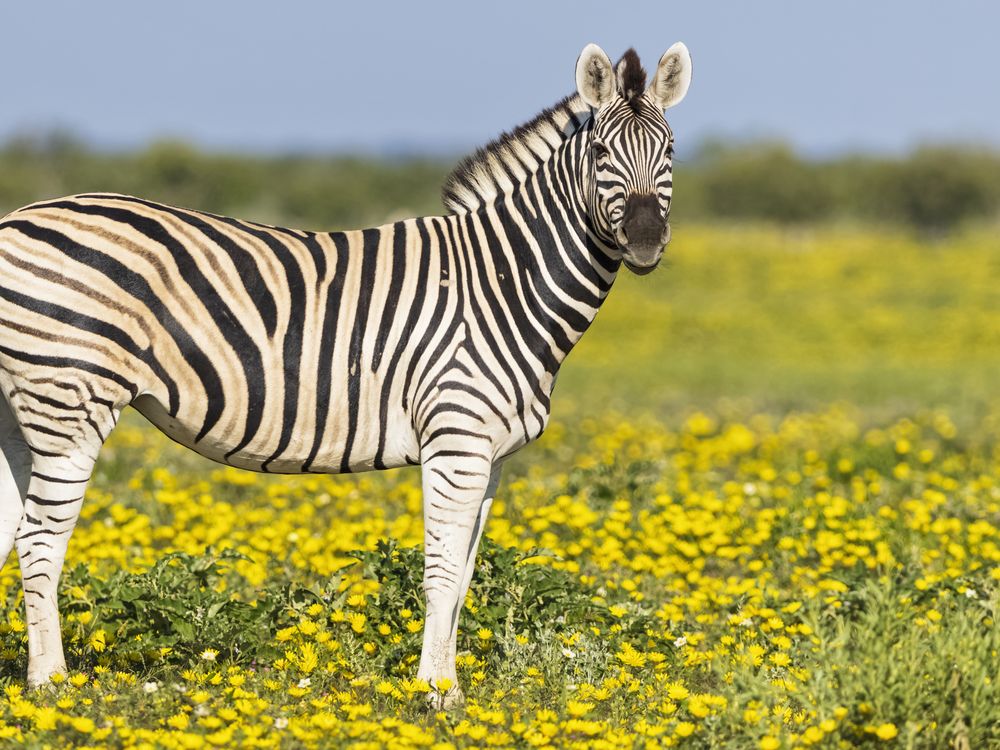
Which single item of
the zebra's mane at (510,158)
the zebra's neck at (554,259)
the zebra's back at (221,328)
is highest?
the zebra's mane at (510,158)

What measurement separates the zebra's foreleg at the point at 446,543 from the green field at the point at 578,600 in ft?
0.51

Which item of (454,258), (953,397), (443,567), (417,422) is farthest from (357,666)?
(953,397)

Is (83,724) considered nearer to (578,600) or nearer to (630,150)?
(578,600)

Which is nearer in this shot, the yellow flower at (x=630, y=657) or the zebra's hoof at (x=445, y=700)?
the zebra's hoof at (x=445, y=700)

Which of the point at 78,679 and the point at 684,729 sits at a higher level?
the point at 684,729

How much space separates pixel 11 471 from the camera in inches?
213

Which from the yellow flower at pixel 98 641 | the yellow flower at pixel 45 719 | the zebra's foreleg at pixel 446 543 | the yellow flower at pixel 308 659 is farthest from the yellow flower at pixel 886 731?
the yellow flower at pixel 98 641

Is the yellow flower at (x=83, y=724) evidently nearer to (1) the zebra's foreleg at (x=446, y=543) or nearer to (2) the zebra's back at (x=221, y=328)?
(2) the zebra's back at (x=221, y=328)

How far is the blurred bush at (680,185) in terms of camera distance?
52.1 meters

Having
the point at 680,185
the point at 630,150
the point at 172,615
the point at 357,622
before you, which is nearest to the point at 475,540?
the point at 357,622

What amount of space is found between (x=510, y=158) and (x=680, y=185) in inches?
2726

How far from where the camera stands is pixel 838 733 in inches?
177

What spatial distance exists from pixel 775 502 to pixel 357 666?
13.5ft

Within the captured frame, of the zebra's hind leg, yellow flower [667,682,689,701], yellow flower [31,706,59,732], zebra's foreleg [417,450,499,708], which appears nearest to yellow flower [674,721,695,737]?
yellow flower [667,682,689,701]
